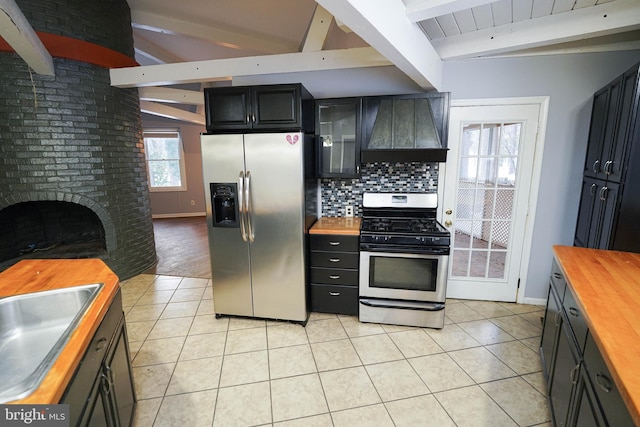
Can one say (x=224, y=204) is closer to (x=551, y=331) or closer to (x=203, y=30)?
(x=551, y=331)

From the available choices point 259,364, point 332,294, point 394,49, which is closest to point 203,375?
point 259,364

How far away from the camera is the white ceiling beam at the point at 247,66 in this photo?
283 centimetres

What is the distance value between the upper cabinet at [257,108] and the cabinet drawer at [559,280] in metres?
1.99

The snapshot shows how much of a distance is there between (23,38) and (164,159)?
17.0 feet

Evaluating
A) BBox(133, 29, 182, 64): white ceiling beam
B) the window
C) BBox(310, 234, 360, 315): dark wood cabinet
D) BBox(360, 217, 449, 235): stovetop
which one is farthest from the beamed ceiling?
the window

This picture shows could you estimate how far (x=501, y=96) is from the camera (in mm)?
2742

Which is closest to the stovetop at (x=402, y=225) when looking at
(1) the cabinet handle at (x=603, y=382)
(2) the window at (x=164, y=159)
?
(1) the cabinet handle at (x=603, y=382)

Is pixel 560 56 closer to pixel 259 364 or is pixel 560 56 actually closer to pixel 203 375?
pixel 259 364

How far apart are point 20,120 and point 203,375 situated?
10.3ft

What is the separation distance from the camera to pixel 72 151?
3.22 metres

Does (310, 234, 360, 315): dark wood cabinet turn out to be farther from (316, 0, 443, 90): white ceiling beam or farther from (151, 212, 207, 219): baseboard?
(151, 212, 207, 219): baseboard

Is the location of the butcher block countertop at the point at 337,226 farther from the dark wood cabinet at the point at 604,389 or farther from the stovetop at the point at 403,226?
the dark wood cabinet at the point at 604,389

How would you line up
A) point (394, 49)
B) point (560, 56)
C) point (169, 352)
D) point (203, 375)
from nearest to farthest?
point (394, 49), point (203, 375), point (169, 352), point (560, 56)

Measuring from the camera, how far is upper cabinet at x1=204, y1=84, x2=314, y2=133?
2451 millimetres
